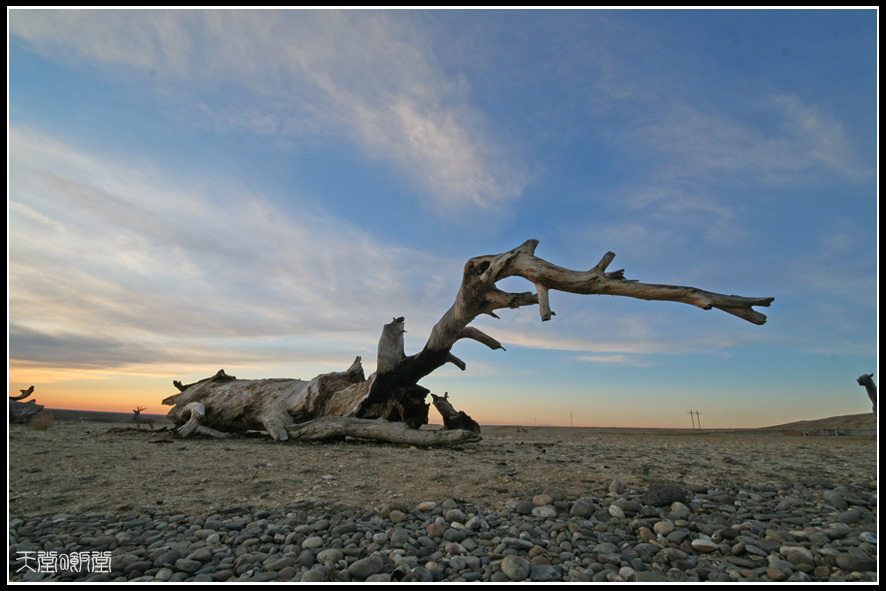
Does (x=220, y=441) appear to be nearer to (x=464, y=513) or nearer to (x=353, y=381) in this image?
(x=353, y=381)

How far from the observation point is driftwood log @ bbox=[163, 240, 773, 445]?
9.06 metres

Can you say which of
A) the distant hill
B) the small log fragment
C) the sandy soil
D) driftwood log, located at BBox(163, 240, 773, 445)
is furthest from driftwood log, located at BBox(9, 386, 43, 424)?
the distant hill

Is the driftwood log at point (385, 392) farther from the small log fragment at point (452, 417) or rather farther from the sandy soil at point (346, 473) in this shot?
the sandy soil at point (346, 473)

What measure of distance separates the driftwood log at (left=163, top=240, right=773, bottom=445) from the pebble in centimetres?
403

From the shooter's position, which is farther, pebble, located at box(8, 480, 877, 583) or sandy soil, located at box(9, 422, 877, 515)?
sandy soil, located at box(9, 422, 877, 515)

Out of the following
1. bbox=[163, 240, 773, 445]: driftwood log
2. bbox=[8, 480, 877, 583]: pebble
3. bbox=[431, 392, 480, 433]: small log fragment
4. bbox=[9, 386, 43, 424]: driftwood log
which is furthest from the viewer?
bbox=[9, 386, 43, 424]: driftwood log

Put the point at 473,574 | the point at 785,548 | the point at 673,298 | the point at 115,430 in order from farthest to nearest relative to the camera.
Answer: the point at 115,430 < the point at 673,298 < the point at 785,548 < the point at 473,574

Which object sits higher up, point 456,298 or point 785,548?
point 456,298

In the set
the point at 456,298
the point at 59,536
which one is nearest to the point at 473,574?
the point at 59,536

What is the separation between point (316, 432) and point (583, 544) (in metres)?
8.08

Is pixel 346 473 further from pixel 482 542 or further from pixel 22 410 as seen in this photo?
pixel 22 410

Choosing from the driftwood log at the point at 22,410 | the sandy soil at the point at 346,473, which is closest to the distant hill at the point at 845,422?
the sandy soil at the point at 346,473

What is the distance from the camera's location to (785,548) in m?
3.34

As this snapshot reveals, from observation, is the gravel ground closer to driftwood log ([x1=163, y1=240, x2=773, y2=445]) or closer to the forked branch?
the forked branch
